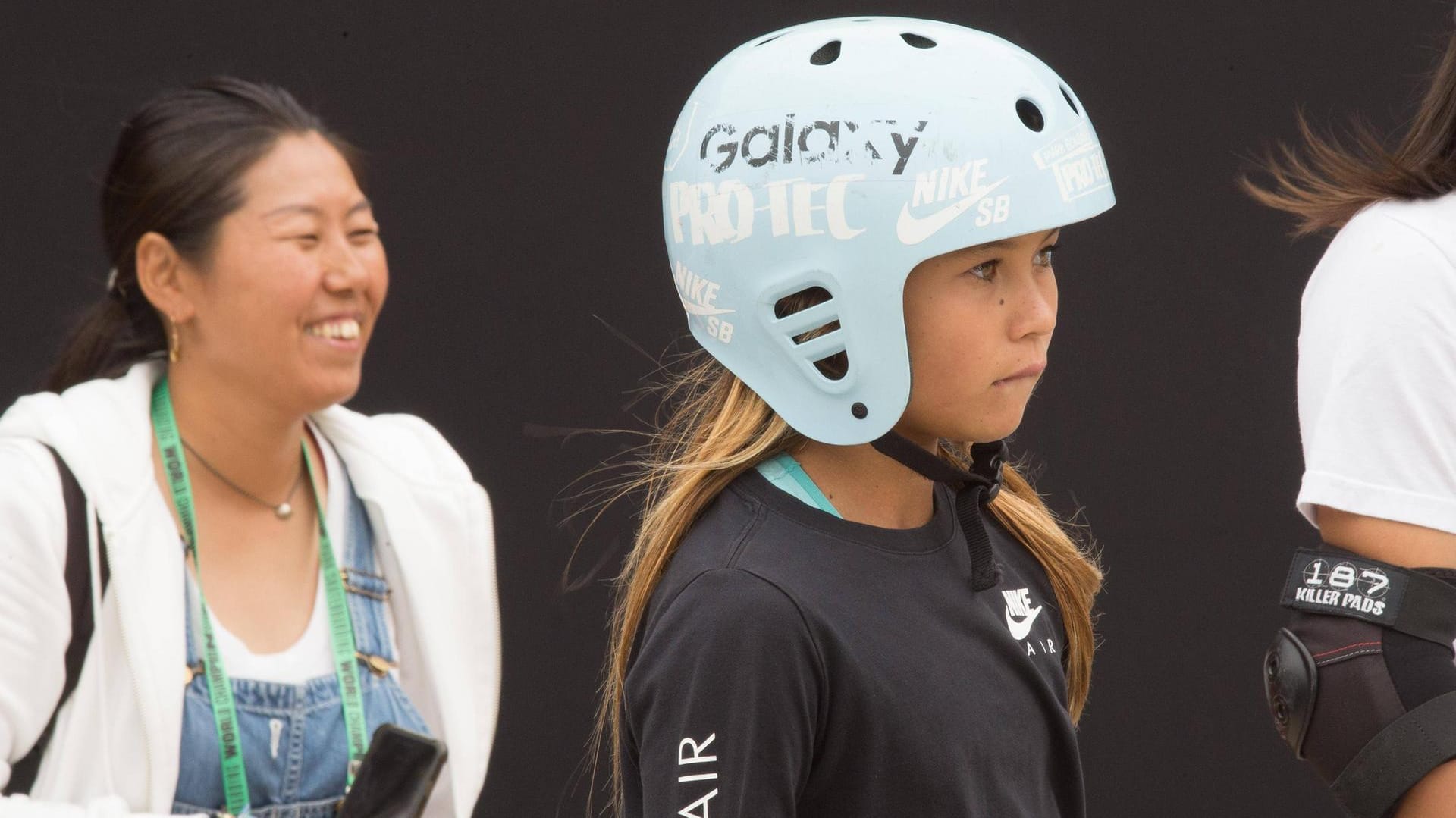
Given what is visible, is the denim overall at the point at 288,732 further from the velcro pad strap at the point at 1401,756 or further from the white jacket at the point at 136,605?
the velcro pad strap at the point at 1401,756

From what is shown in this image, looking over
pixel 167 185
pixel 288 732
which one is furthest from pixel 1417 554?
pixel 167 185

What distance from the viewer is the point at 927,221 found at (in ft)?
5.42

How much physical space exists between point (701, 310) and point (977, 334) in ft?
1.03

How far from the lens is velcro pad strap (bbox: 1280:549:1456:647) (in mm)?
1782

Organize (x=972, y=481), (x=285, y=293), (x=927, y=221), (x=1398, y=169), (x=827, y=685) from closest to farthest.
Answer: (x=827, y=685), (x=927, y=221), (x=972, y=481), (x=1398, y=169), (x=285, y=293)

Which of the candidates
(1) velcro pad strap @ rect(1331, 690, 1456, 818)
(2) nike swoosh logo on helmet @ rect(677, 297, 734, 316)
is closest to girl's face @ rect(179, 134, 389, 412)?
(2) nike swoosh logo on helmet @ rect(677, 297, 734, 316)

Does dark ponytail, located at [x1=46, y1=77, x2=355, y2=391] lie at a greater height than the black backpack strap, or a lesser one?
greater

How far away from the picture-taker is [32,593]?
77.7 inches

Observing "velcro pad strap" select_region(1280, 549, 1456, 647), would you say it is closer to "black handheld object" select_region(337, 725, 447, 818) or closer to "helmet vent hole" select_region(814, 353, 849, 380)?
"helmet vent hole" select_region(814, 353, 849, 380)

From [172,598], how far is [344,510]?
318 millimetres

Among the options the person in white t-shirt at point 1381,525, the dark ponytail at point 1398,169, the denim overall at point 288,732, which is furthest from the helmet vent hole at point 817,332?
the denim overall at point 288,732

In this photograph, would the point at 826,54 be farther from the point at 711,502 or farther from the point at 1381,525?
the point at 1381,525

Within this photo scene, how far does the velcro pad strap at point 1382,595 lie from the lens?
178 centimetres

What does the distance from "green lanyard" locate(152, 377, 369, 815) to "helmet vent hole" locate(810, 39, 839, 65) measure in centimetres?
101
